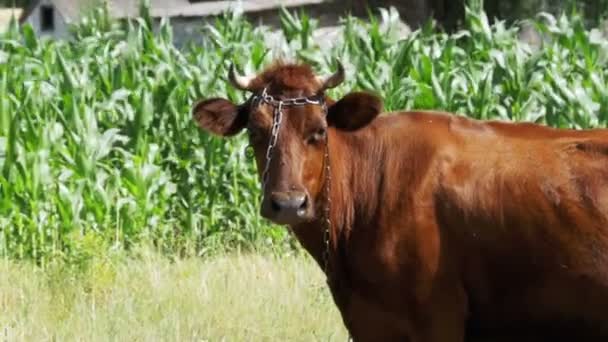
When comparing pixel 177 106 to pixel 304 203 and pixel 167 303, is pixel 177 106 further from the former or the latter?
pixel 304 203

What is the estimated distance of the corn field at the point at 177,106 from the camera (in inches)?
428

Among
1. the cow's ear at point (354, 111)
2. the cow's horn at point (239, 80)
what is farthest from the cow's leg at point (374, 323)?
the cow's horn at point (239, 80)

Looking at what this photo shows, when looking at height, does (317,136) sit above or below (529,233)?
above

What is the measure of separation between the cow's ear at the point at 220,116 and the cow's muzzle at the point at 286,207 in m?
0.63

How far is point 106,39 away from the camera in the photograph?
1329 centimetres

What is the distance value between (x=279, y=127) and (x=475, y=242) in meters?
1.02

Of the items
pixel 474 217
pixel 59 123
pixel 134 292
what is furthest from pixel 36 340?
pixel 59 123

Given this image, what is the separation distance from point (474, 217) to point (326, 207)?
665mm

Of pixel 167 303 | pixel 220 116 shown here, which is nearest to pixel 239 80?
pixel 220 116

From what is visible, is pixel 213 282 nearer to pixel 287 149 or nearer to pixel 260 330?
pixel 260 330

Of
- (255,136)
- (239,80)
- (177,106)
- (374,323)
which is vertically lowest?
(374,323)

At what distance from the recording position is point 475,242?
263 inches

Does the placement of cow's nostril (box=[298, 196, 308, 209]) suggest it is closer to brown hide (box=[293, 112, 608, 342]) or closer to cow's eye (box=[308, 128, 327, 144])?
cow's eye (box=[308, 128, 327, 144])

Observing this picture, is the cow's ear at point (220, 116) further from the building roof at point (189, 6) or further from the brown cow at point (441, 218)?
the building roof at point (189, 6)
